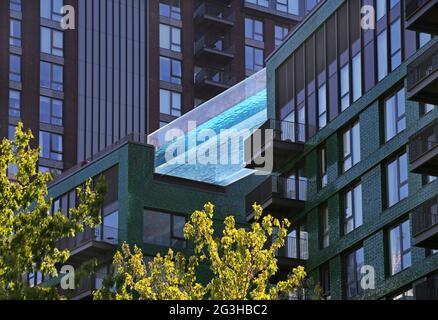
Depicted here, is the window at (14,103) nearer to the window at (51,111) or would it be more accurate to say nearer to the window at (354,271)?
the window at (51,111)

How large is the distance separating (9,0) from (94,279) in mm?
38432

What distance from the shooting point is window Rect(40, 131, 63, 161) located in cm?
9531

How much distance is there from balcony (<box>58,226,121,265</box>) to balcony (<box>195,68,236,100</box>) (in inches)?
1459

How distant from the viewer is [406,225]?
47500mm

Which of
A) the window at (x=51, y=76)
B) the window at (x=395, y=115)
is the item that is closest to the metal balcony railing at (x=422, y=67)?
the window at (x=395, y=115)

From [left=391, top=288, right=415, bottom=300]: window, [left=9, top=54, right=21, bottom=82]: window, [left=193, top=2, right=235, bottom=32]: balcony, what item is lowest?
[left=391, top=288, right=415, bottom=300]: window

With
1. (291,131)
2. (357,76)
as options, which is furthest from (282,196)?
(357,76)

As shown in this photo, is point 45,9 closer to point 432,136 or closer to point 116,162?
point 116,162

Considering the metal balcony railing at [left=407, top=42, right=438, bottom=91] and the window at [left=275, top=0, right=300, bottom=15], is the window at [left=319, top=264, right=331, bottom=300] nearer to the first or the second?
the metal balcony railing at [left=407, top=42, right=438, bottom=91]

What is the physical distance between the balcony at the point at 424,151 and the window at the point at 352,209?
6318 mm

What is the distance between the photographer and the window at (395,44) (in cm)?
4962

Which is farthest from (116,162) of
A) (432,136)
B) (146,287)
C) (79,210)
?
(79,210)

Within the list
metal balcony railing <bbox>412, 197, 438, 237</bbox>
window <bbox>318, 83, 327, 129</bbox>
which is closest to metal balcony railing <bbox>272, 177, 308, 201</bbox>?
window <bbox>318, 83, 327, 129</bbox>
